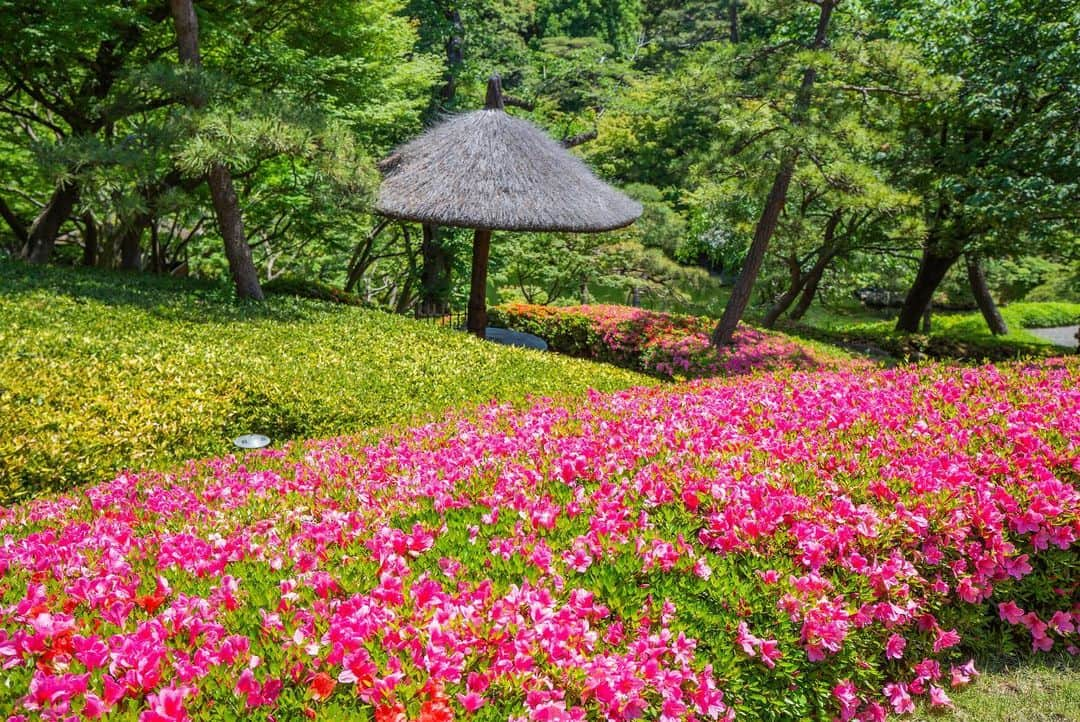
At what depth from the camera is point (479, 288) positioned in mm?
11578

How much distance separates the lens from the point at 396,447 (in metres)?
4.57

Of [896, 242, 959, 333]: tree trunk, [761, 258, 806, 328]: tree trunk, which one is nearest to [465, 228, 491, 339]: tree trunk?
[761, 258, 806, 328]: tree trunk

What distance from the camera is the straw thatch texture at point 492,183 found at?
32.4 feet

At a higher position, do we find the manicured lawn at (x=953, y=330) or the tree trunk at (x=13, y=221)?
the tree trunk at (x=13, y=221)

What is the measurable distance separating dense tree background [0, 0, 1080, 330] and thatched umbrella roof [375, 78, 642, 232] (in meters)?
1.07

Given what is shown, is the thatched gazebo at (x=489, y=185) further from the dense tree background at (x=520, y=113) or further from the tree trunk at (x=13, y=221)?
the tree trunk at (x=13, y=221)

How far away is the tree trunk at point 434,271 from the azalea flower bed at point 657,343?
2.58m

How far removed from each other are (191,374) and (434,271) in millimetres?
11015

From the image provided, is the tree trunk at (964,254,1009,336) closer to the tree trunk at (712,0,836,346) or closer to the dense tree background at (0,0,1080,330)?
the dense tree background at (0,0,1080,330)

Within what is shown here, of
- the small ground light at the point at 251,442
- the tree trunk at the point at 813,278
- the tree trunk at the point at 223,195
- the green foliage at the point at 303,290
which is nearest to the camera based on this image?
the small ground light at the point at 251,442

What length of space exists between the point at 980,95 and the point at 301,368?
422 inches

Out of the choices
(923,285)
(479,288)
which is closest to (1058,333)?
(923,285)

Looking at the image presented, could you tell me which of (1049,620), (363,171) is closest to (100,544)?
(1049,620)

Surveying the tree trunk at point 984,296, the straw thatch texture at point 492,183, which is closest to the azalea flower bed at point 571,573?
the straw thatch texture at point 492,183
